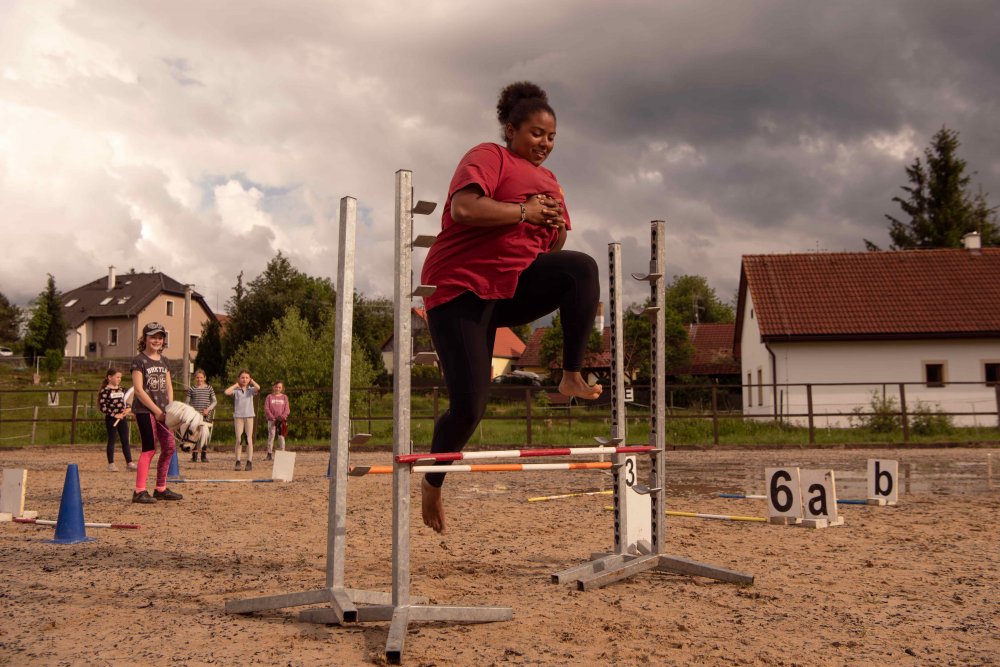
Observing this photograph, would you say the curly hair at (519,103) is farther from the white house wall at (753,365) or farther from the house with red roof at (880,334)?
the white house wall at (753,365)

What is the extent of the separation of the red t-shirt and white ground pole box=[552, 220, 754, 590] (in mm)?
1320

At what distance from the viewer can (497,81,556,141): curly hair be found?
3.74 meters

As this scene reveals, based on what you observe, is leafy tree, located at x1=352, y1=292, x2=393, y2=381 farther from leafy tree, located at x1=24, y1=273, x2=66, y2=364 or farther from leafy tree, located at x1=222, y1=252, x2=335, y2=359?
leafy tree, located at x1=24, y1=273, x2=66, y2=364

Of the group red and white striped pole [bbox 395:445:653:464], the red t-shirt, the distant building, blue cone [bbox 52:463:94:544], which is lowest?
blue cone [bbox 52:463:94:544]

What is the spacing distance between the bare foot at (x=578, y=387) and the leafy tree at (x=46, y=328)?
6274 centimetres

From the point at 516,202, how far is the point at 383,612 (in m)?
1.92

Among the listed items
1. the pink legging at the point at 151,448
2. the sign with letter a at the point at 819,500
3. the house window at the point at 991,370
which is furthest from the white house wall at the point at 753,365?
the pink legging at the point at 151,448

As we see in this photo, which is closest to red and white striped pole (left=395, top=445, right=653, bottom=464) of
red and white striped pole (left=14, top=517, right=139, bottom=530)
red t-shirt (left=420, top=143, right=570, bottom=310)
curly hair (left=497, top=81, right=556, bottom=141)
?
red t-shirt (left=420, top=143, right=570, bottom=310)

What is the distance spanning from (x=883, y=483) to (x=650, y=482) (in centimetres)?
500

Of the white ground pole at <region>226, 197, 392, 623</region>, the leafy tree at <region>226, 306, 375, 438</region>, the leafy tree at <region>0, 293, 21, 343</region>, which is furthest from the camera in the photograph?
the leafy tree at <region>0, 293, 21, 343</region>

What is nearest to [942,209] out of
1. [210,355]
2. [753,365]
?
[753,365]

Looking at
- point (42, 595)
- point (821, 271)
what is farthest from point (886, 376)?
point (42, 595)

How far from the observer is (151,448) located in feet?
29.5

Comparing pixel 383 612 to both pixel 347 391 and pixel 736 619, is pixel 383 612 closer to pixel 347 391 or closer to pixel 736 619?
pixel 347 391
